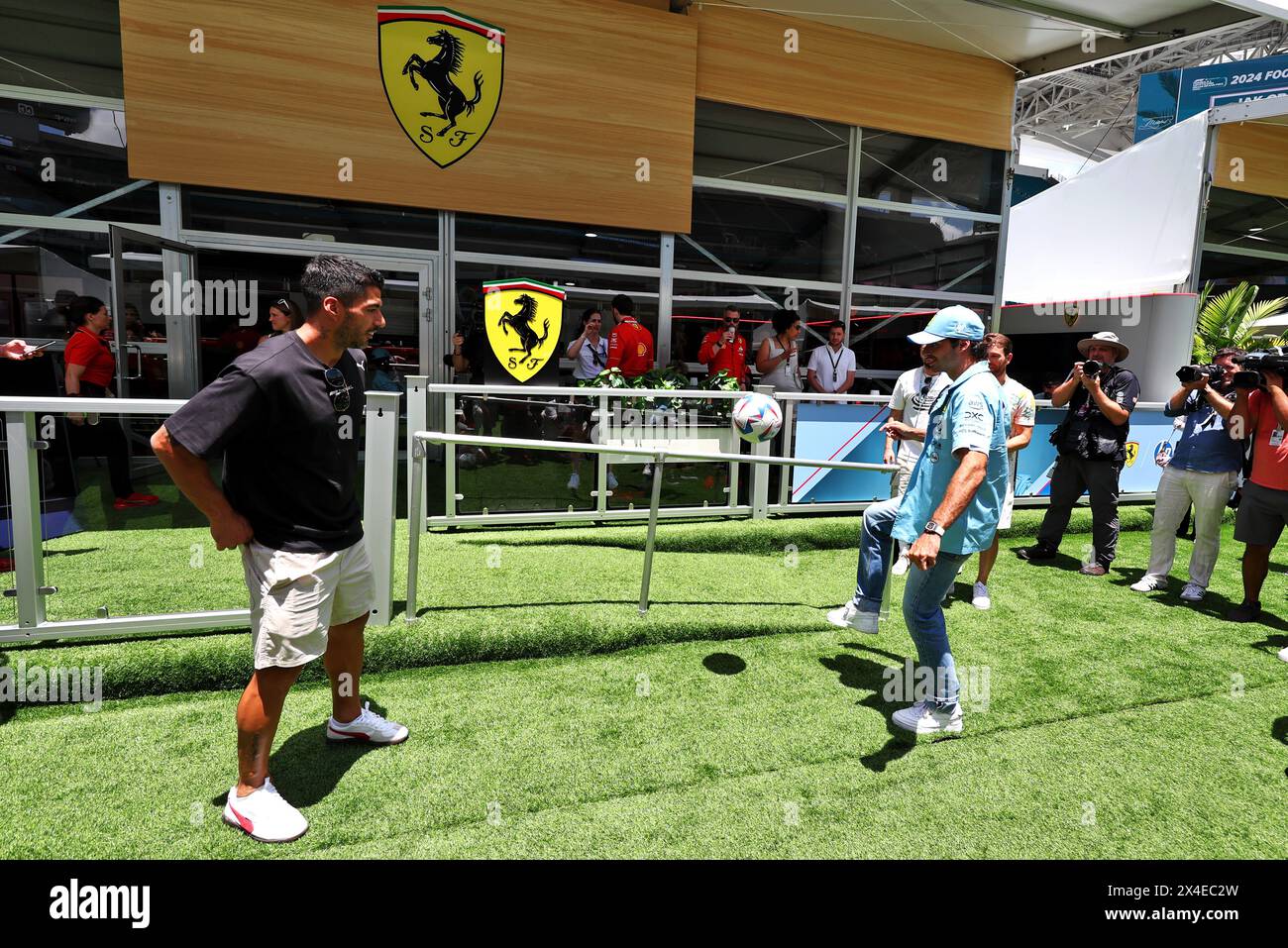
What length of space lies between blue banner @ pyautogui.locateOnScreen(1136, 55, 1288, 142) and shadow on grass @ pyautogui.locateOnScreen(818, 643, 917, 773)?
1110 centimetres

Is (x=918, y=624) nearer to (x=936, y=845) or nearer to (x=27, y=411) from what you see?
(x=936, y=845)

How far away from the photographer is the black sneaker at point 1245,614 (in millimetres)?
5113

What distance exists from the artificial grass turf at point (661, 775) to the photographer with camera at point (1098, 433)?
233cm

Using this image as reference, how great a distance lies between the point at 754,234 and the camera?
33.4 feet

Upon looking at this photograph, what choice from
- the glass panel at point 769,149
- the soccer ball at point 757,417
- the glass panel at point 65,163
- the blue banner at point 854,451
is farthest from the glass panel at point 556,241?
the soccer ball at point 757,417

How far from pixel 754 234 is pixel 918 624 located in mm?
7979

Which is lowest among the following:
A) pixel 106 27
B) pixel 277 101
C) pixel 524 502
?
pixel 524 502

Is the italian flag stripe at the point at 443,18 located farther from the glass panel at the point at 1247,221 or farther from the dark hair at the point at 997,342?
the glass panel at the point at 1247,221

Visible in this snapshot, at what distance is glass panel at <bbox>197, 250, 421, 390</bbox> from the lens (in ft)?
26.0

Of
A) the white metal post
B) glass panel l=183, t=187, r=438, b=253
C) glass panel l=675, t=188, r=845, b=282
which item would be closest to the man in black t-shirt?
the white metal post

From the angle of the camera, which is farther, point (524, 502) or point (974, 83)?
point (974, 83)
